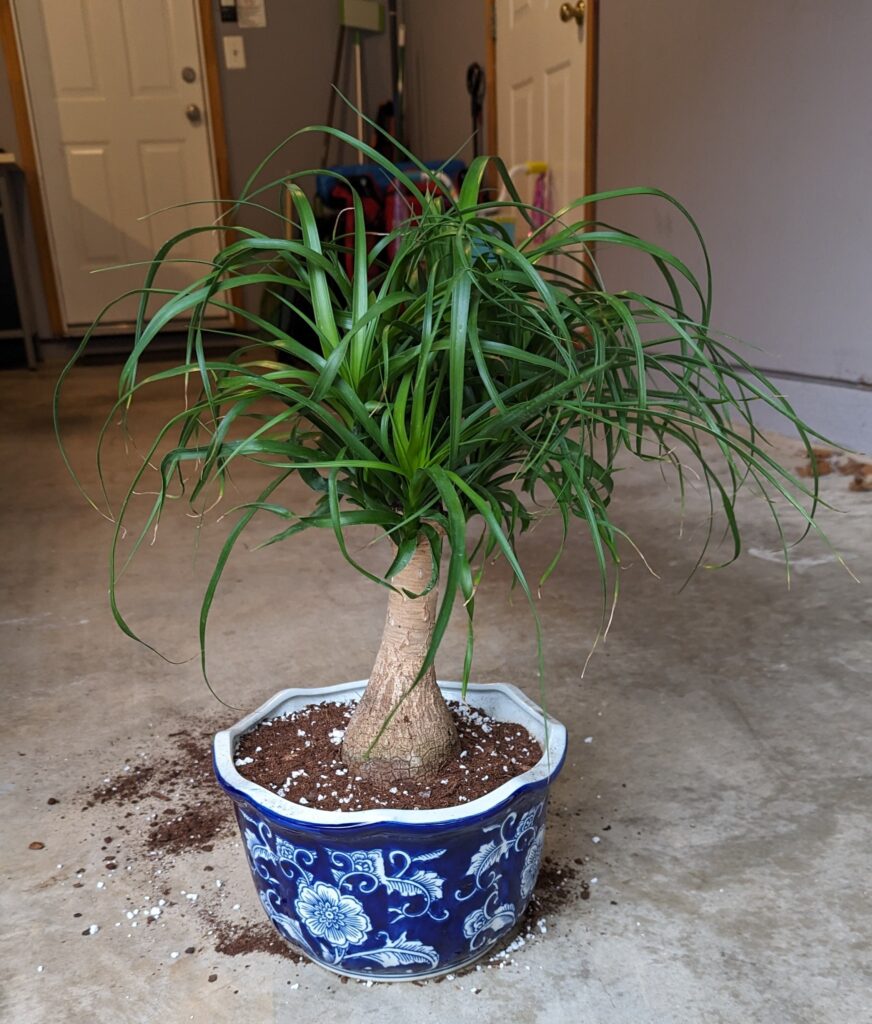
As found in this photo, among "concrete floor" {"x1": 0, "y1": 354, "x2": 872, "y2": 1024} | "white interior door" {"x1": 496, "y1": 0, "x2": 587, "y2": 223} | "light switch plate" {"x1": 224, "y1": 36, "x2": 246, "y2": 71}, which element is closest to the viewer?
"concrete floor" {"x1": 0, "y1": 354, "x2": 872, "y2": 1024}

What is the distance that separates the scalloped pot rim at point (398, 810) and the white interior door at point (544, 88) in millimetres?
2808

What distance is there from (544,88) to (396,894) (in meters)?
3.40

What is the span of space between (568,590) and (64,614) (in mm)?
962

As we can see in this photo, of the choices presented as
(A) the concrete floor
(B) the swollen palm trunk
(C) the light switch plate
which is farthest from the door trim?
(B) the swollen palm trunk

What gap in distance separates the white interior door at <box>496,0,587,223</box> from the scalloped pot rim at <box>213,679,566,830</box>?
2.81 metres

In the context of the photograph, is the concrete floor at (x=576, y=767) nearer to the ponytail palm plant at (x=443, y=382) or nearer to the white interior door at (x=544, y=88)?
the ponytail palm plant at (x=443, y=382)

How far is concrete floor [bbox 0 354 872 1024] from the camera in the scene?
2.98ft

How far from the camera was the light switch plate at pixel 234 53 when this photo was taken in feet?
15.2

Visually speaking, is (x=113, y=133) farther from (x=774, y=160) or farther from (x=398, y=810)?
(x=398, y=810)

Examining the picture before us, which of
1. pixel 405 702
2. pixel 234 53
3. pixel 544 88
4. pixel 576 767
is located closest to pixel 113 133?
pixel 234 53

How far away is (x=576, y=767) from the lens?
1272mm

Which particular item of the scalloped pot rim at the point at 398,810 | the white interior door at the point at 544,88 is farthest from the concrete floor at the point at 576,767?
the white interior door at the point at 544,88

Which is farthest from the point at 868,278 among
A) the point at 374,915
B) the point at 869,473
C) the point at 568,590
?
the point at 374,915

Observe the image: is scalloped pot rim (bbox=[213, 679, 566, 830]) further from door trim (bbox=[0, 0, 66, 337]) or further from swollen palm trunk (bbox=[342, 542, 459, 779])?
door trim (bbox=[0, 0, 66, 337])
